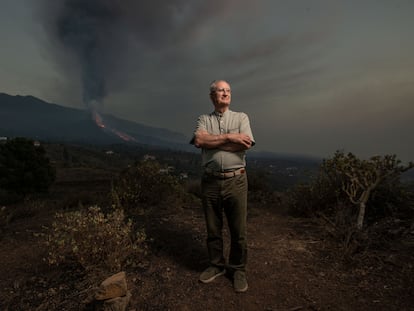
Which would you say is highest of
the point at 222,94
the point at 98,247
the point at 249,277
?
the point at 222,94

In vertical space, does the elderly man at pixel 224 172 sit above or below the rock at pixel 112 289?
above

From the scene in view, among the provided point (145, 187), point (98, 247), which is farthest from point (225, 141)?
point (145, 187)

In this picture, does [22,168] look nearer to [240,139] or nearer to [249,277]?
[249,277]

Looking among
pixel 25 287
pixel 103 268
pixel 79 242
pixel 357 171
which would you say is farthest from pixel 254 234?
pixel 25 287

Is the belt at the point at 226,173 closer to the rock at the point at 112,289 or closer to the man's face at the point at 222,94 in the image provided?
the man's face at the point at 222,94

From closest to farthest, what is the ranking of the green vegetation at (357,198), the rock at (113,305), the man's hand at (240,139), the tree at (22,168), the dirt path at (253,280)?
the rock at (113,305), the dirt path at (253,280), the man's hand at (240,139), the green vegetation at (357,198), the tree at (22,168)

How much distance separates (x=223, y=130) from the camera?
334cm

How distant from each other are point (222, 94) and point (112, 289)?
263 centimetres

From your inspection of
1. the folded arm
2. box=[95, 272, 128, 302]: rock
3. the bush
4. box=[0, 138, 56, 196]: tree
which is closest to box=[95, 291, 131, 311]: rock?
box=[95, 272, 128, 302]: rock

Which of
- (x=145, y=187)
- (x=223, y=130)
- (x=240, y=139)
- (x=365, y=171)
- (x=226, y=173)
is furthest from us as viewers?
(x=145, y=187)

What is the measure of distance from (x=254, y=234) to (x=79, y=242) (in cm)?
336

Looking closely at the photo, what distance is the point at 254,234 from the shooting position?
17.5 ft

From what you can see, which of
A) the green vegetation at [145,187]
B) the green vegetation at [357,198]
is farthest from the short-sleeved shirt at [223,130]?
the green vegetation at [145,187]

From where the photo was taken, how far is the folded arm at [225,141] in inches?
121
